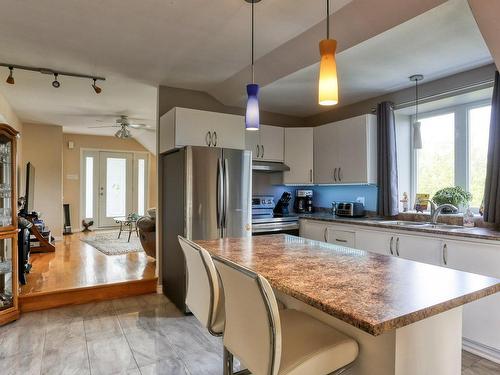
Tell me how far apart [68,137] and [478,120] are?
8.19 m

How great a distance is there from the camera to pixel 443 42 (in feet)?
7.94

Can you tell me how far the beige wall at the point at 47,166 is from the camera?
21.0ft

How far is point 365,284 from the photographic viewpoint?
1.28 metres

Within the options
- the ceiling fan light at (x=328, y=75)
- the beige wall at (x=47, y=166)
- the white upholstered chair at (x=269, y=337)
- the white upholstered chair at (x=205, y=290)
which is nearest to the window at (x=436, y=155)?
the ceiling fan light at (x=328, y=75)

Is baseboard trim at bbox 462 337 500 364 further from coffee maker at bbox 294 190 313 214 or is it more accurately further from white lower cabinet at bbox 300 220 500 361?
coffee maker at bbox 294 190 313 214

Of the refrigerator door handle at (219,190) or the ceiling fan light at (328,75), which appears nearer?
the ceiling fan light at (328,75)

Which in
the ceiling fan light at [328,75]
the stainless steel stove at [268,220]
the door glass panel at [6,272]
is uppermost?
the ceiling fan light at [328,75]

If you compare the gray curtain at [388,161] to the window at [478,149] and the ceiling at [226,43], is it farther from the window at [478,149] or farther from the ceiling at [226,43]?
the window at [478,149]

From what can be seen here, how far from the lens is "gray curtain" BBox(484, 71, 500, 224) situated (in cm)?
261

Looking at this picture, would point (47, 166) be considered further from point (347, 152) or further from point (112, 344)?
point (347, 152)

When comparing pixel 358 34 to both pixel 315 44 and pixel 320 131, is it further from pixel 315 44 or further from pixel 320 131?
pixel 320 131

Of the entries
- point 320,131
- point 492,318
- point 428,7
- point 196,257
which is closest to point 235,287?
point 196,257

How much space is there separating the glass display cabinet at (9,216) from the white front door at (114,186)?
524 cm

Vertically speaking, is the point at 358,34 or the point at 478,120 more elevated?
the point at 358,34
